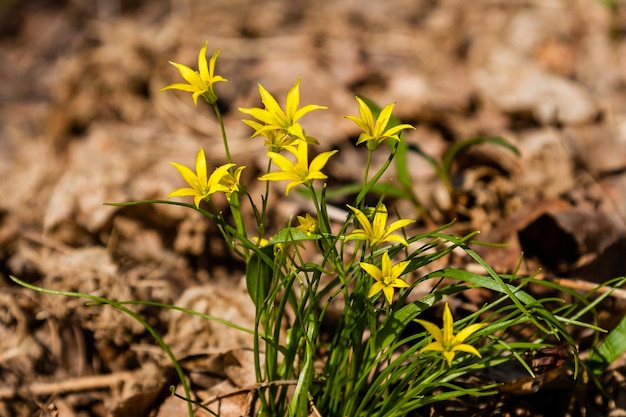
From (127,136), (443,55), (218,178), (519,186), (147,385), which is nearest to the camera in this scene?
(218,178)

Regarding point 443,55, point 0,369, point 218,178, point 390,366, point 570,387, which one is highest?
point 443,55

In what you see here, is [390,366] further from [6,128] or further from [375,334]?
[6,128]

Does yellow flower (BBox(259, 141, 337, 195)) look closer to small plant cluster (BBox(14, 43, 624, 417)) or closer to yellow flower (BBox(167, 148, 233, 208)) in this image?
small plant cluster (BBox(14, 43, 624, 417))

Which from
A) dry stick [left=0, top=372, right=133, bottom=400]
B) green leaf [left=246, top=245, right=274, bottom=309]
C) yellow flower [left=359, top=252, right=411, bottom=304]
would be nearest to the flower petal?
yellow flower [left=359, top=252, right=411, bottom=304]

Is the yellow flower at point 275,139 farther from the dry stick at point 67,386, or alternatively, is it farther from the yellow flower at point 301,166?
the dry stick at point 67,386

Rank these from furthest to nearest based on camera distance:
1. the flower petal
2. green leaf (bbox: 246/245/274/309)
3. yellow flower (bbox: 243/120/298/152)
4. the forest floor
Answer: the forest floor, green leaf (bbox: 246/245/274/309), yellow flower (bbox: 243/120/298/152), the flower petal

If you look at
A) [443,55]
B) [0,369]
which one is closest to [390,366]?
[0,369]
